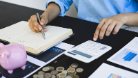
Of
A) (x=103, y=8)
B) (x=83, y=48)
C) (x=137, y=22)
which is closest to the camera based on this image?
(x=83, y=48)

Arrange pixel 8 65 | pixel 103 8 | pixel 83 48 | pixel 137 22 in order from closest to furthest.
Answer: pixel 8 65 < pixel 83 48 < pixel 137 22 < pixel 103 8

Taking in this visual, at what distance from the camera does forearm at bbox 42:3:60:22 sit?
2.95ft

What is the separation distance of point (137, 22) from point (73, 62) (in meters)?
0.50

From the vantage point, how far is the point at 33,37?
2.13ft

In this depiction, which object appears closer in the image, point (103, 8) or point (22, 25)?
point (22, 25)

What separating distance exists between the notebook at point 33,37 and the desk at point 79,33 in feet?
0.18

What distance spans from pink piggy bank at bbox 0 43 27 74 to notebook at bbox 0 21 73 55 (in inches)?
3.7

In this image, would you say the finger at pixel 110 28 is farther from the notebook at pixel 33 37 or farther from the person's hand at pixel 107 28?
the notebook at pixel 33 37

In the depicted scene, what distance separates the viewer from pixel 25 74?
464 millimetres

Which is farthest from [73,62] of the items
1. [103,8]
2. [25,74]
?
[103,8]

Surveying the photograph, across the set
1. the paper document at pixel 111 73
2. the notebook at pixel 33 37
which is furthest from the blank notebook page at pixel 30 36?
the paper document at pixel 111 73

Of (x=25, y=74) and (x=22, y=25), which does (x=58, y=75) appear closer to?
(x=25, y=74)

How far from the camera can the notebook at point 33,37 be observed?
569mm

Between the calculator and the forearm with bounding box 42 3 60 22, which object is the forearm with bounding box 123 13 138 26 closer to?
the calculator
